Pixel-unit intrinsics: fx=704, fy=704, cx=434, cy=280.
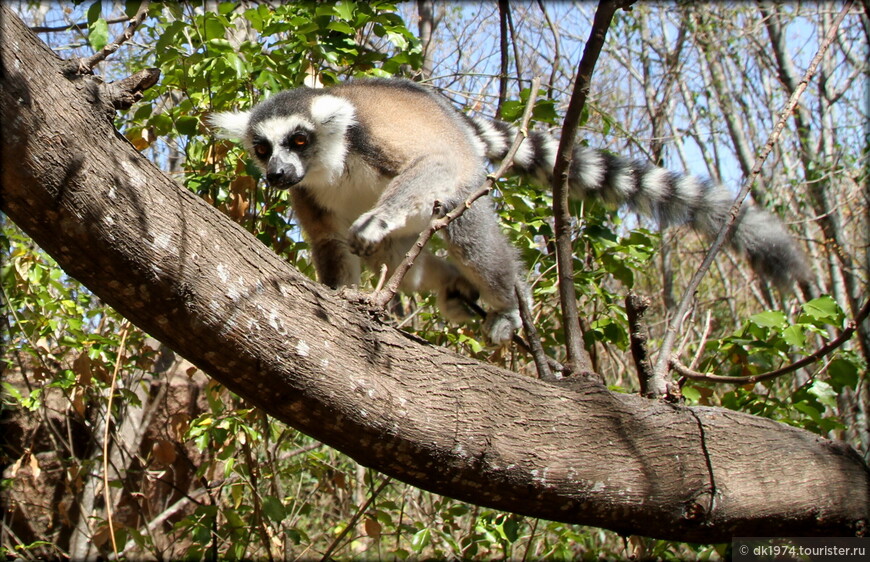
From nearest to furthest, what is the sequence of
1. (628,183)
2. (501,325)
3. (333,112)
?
(333,112), (501,325), (628,183)

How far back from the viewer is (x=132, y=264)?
1.73m

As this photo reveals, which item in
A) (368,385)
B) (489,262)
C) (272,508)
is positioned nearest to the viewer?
(368,385)

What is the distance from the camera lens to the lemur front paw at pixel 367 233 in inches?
142

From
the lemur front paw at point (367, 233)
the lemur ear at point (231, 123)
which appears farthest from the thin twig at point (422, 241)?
the lemur ear at point (231, 123)

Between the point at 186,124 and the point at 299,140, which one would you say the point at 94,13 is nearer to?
the point at 186,124

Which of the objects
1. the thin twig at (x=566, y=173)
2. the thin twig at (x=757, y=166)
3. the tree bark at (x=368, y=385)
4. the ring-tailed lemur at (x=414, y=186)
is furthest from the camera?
the ring-tailed lemur at (x=414, y=186)

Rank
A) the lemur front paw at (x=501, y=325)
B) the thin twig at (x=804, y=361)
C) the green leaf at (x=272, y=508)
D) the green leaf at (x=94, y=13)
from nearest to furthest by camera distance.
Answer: the thin twig at (x=804, y=361), the green leaf at (x=94, y=13), the green leaf at (x=272, y=508), the lemur front paw at (x=501, y=325)

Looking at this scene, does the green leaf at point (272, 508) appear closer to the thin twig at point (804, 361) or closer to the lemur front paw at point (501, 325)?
the lemur front paw at point (501, 325)

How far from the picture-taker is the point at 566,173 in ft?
9.86

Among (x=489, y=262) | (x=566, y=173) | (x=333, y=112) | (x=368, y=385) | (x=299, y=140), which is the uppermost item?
(x=333, y=112)

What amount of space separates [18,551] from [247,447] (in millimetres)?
2521

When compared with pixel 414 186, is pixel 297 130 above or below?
above

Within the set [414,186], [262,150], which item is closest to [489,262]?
[414,186]

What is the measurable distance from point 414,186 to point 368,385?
1.93 m
